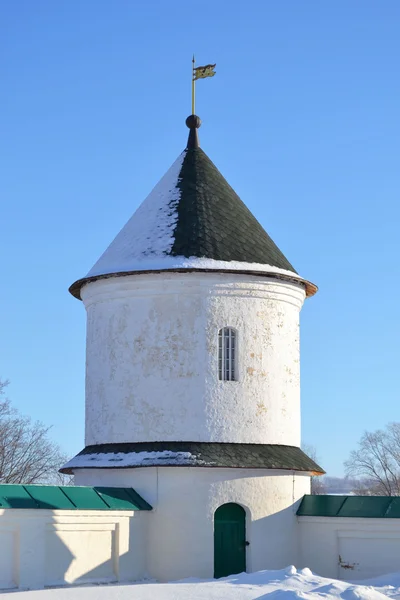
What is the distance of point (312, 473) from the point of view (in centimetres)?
2531

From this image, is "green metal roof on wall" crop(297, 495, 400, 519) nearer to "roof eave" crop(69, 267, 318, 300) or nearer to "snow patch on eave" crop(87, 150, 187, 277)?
"roof eave" crop(69, 267, 318, 300)

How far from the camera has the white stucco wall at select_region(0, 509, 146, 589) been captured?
20578 mm

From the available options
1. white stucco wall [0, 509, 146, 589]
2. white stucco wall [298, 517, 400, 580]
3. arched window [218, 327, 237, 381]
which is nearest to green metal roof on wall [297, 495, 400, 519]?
white stucco wall [298, 517, 400, 580]

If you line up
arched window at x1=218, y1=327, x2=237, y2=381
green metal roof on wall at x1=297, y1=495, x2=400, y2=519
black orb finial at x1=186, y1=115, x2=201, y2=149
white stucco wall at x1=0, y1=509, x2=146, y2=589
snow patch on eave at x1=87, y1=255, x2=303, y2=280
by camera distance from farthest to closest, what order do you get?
black orb finial at x1=186, y1=115, x2=201, y2=149
arched window at x1=218, y1=327, x2=237, y2=381
snow patch on eave at x1=87, y1=255, x2=303, y2=280
green metal roof on wall at x1=297, y1=495, x2=400, y2=519
white stucco wall at x1=0, y1=509, x2=146, y2=589

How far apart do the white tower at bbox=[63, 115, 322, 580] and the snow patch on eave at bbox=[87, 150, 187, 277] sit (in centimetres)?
5

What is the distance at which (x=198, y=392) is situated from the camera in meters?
24.1

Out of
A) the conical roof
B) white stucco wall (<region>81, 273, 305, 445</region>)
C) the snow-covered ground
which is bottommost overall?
the snow-covered ground

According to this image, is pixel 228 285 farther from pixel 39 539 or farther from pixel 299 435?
pixel 39 539

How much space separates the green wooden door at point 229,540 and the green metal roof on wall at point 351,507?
1592 mm

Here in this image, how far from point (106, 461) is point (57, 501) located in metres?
2.59

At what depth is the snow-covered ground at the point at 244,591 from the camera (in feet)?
59.7

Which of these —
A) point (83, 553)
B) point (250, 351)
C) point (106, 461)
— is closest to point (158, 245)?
point (250, 351)

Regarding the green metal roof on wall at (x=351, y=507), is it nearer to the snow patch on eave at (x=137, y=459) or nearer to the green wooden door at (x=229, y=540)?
the green wooden door at (x=229, y=540)

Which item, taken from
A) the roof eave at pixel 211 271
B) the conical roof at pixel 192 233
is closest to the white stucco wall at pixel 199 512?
the roof eave at pixel 211 271
